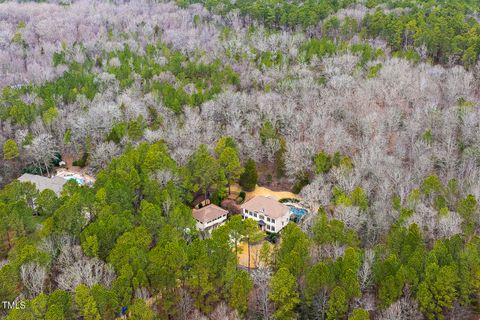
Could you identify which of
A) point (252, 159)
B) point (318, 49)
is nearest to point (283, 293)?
point (252, 159)

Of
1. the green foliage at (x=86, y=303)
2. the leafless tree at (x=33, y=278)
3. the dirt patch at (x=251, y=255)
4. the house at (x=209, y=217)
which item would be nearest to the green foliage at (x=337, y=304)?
the dirt patch at (x=251, y=255)

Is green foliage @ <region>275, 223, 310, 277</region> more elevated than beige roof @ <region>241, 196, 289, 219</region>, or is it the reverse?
green foliage @ <region>275, 223, 310, 277</region>

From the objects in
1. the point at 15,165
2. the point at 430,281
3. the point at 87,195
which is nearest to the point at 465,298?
the point at 430,281

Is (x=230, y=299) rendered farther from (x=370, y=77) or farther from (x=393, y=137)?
(x=370, y=77)

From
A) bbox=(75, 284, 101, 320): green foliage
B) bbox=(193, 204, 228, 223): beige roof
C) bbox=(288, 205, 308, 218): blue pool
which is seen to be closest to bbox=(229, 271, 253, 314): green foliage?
bbox=(75, 284, 101, 320): green foliage

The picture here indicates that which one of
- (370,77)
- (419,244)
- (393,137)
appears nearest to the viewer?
(419,244)

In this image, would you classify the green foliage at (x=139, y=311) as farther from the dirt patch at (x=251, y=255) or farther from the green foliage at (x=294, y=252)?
the dirt patch at (x=251, y=255)

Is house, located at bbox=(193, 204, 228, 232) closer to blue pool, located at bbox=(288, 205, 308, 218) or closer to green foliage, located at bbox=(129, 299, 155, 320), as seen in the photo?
blue pool, located at bbox=(288, 205, 308, 218)
